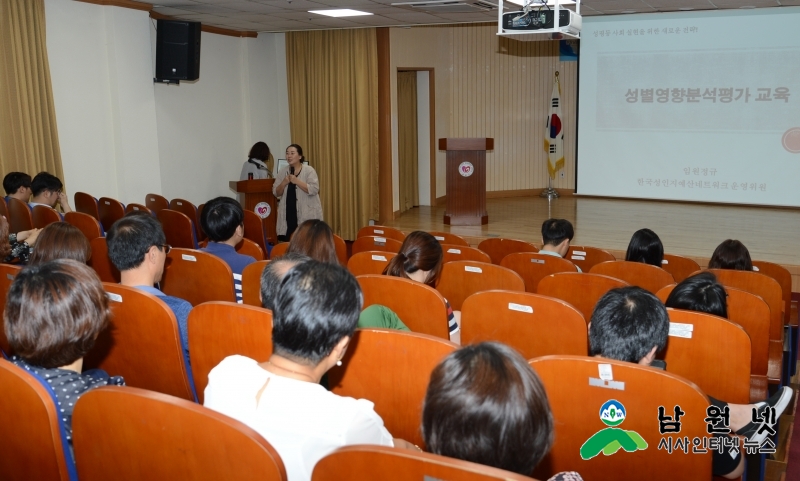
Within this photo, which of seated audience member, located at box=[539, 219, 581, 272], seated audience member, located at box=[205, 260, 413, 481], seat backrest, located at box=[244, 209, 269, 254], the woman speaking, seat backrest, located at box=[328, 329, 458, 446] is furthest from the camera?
the woman speaking

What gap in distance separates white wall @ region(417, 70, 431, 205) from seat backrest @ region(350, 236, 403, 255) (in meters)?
6.11

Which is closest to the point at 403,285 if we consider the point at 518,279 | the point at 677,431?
the point at 518,279

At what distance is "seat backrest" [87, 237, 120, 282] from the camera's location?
4156 millimetres

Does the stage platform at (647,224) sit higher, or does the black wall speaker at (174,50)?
the black wall speaker at (174,50)

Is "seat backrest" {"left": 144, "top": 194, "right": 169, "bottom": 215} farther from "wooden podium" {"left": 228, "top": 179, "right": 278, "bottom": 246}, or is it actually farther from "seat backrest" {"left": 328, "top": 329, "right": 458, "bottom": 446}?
"seat backrest" {"left": 328, "top": 329, "right": 458, "bottom": 446}

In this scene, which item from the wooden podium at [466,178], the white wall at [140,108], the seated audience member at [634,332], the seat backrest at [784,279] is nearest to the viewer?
the seated audience member at [634,332]

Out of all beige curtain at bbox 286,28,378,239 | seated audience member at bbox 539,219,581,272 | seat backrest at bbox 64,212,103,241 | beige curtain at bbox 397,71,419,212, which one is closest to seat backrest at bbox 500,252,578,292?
seated audience member at bbox 539,219,581,272

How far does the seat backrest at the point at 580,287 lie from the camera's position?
3.32 metres

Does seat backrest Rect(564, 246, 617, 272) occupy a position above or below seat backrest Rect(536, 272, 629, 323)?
below

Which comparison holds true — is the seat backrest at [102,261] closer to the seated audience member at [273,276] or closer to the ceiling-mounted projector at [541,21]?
the seated audience member at [273,276]

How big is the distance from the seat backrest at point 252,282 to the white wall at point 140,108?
443 cm

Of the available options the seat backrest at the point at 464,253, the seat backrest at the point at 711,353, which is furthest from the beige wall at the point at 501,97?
the seat backrest at the point at 711,353

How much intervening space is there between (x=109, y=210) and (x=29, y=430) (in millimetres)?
4742

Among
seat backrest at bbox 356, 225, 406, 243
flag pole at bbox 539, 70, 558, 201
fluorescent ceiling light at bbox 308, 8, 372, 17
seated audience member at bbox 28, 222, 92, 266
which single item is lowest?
flag pole at bbox 539, 70, 558, 201
